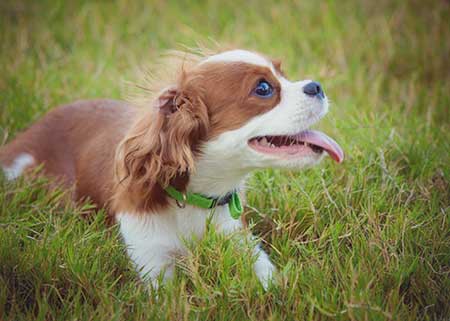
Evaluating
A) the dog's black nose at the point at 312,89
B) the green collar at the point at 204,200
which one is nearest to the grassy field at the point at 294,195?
the green collar at the point at 204,200

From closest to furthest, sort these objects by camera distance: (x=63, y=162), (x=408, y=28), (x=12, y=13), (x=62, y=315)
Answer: (x=62, y=315) → (x=63, y=162) → (x=408, y=28) → (x=12, y=13)

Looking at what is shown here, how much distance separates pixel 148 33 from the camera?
5746 millimetres

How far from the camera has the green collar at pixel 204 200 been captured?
9.47 ft

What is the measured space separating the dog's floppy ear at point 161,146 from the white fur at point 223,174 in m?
0.07

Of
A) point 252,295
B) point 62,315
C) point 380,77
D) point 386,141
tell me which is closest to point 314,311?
point 252,295

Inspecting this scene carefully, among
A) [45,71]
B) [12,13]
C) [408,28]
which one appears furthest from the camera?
[12,13]

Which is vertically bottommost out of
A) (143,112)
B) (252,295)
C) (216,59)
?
(252,295)

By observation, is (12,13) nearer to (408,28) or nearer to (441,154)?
(408,28)

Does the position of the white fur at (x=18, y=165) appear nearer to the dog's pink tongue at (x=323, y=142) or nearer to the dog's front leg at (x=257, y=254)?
the dog's front leg at (x=257, y=254)

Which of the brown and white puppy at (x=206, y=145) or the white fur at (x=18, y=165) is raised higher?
the brown and white puppy at (x=206, y=145)

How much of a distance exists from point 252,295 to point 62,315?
28.3 inches

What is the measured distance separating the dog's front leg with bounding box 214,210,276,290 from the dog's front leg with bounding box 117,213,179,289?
0.70 ft

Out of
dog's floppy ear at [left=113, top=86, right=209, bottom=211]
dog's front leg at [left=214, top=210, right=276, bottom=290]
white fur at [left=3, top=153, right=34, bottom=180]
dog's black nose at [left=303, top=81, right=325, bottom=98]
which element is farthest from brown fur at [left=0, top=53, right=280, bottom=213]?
white fur at [left=3, top=153, right=34, bottom=180]

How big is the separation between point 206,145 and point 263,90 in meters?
0.33
